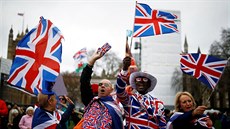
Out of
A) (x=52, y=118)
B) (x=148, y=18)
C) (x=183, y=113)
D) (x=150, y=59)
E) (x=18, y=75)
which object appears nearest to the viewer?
(x=183, y=113)

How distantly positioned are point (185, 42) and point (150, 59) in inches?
4186

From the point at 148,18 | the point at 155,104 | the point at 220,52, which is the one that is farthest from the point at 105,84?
the point at 220,52

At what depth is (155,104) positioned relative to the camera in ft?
15.6

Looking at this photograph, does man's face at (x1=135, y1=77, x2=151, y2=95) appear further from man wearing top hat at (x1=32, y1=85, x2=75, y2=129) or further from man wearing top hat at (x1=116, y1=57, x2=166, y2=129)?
man wearing top hat at (x1=32, y1=85, x2=75, y2=129)

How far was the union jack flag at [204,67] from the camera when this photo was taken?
19.2 feet

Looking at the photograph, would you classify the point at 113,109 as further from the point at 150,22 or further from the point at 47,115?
the point at 150,22

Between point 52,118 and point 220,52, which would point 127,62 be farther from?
point 220,52

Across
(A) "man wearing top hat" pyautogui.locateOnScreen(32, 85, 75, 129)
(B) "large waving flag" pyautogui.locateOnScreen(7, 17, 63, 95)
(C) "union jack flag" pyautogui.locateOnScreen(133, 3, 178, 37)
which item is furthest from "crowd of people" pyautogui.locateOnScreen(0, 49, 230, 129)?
(C) "union jack flag" pyautogui.locateOnScreen(133, 3, 178, 37)

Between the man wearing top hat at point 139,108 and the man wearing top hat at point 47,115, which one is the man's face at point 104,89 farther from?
the man wearing top hat at point 47,115

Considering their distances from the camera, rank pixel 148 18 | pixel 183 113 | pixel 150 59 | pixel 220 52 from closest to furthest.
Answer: pixel 183 113
pixel 148 18
pixel 150 59
pixel 220 52

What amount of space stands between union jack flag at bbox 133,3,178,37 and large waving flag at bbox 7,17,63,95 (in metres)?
1.61

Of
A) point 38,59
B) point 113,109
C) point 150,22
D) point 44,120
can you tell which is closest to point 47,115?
point 44,120

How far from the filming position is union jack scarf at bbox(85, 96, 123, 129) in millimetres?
4348

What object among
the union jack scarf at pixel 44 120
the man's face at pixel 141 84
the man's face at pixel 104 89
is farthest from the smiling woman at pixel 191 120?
the union jack scarf at pixel 44 120
